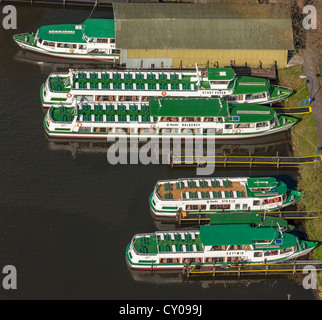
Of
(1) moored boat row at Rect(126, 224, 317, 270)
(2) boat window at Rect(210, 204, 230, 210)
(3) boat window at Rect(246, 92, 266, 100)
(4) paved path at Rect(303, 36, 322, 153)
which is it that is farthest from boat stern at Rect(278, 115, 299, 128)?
(1) moored boat row at Rect(126, 224, 317, 270)

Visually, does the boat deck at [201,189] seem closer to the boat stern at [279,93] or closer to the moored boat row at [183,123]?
the moored boat row at [183,123]

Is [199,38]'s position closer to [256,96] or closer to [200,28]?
[200,28]

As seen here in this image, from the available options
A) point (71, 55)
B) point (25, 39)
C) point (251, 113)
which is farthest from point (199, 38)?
point (25, 39)

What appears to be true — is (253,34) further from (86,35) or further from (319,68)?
→ (86,35)

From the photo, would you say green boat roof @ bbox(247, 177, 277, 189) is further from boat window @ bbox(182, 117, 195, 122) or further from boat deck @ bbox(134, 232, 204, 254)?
boat window @ bbox(182, 117, 195, 122)

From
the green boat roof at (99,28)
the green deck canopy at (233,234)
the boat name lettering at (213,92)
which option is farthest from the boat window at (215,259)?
the green boat roof at (99,28)

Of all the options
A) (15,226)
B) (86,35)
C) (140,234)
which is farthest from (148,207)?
(86,35)
